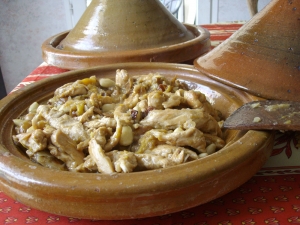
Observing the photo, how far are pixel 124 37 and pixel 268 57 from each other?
26.2 inches

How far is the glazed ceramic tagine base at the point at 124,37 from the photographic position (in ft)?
4.07

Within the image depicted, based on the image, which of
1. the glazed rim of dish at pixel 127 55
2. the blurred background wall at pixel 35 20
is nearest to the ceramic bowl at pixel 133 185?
the glazed rim of dish at pixel 127 55

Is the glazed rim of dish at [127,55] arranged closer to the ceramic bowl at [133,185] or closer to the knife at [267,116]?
the knife at [267,116]

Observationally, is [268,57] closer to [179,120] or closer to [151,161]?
[179,120]

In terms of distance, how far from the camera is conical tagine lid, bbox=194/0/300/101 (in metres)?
0.78

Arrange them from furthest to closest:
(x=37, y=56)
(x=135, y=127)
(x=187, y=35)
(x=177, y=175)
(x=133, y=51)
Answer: (x=37, y=56) → (x=187, y=35) → (x=133, y=51) → (x=135, y=127) → (x=177, y=175)

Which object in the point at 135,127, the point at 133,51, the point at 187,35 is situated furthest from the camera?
the point at 187,35

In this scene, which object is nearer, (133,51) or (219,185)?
(219,185)

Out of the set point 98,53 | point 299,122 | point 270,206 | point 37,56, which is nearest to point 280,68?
point 299,122

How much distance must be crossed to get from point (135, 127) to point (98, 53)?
0.57 metres

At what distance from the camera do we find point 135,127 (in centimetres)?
74

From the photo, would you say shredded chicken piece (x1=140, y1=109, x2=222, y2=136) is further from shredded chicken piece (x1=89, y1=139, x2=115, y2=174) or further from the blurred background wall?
the blurred background wall

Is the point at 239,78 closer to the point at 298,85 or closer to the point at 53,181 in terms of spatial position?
the point at 298,85

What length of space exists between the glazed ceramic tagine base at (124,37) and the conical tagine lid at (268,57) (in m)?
0.39
